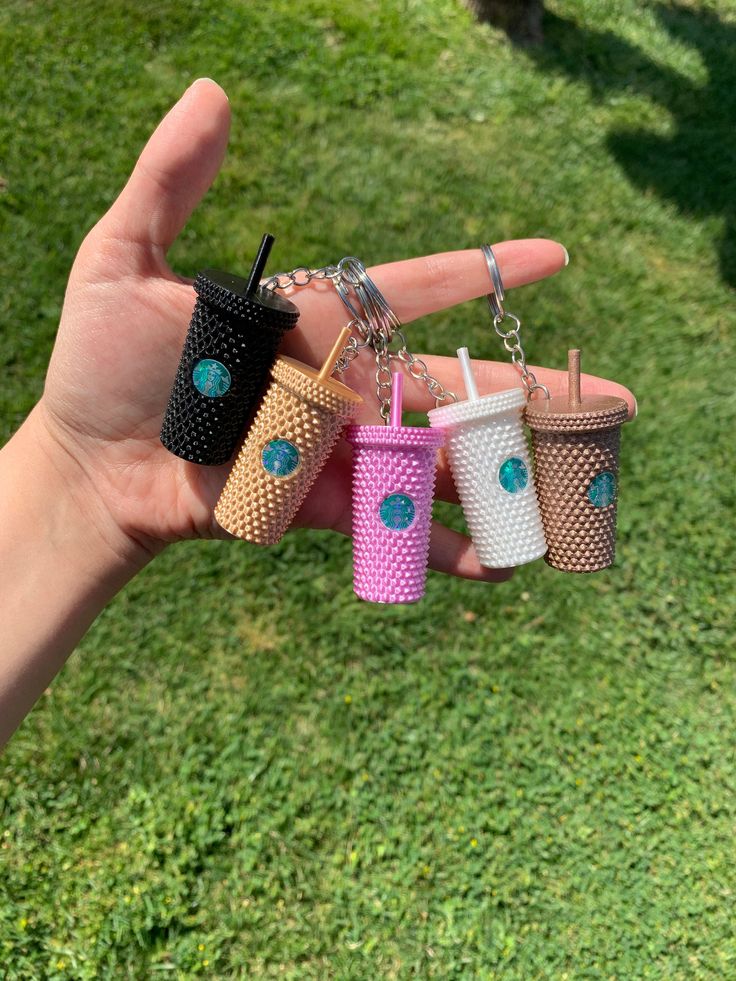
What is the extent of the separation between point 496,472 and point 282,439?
61 centimetres

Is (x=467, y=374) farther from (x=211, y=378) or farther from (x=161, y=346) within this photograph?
(x=161, y=346)

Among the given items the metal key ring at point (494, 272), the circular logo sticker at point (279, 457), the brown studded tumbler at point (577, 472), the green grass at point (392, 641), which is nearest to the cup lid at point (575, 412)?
the brown studded tumbler at point (577, 472)

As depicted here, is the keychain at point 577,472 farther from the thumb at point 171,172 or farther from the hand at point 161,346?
the thumb at point 171,172

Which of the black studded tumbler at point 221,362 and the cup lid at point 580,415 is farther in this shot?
the cup lid at point 580,415

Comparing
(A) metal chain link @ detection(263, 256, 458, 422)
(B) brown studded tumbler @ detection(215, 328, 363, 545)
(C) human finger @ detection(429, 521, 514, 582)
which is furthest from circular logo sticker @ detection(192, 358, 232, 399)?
(C) human finger @ detection(429, 521, 514, 582)

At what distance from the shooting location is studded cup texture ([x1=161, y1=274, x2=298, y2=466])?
6.54 ft

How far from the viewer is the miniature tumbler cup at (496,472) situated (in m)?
2.16

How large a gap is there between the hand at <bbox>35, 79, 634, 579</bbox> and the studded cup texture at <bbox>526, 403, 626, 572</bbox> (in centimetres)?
31

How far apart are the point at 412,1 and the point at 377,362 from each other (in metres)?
3.65

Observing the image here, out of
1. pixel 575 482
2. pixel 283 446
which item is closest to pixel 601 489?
pixel 575 482

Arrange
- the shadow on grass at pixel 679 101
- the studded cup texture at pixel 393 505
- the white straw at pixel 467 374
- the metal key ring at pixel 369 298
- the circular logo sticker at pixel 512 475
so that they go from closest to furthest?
the studded cup texture at pixel 393 505, the circular logo sticker at pixel 512 475, the white straw at pixel 467 374, the metal key ring at pixel 369 298, the shadow on grass at pixel 679 101

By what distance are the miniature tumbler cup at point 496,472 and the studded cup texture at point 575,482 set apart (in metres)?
0.06

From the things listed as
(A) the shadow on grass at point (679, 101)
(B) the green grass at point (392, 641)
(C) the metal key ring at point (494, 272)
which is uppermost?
(A) the shadow on grass at point (679, 101)

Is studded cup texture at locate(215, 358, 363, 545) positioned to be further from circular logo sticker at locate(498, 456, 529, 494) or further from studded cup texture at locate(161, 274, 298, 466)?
circular logo sticker at locate(498, 456, 529, 494)
